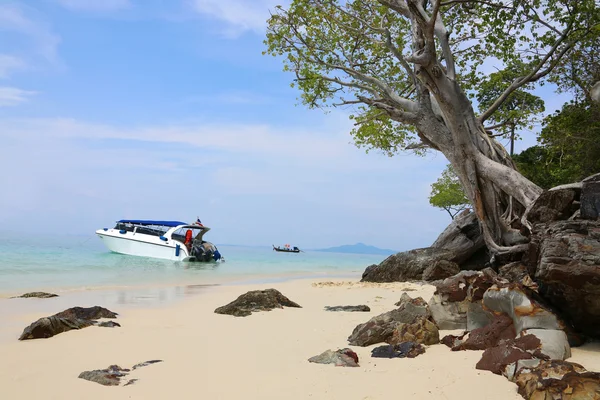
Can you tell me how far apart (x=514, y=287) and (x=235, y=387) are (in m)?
2.99

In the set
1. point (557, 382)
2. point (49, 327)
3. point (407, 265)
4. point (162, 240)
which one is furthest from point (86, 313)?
point (162, 240)

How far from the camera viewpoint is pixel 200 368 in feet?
14.6

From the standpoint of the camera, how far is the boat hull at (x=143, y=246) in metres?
29.1

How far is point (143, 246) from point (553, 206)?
89.0 ft

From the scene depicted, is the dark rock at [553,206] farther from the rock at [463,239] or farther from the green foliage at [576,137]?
the green foliage at [576,137]

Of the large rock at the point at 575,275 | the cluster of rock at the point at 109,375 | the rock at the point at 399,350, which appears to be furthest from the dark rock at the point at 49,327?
the large rock at the point at 575,275

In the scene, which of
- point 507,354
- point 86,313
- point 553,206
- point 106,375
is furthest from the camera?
point 553,206

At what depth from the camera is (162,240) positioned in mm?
29328

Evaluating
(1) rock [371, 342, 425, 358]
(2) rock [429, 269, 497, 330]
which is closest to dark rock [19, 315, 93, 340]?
(1) rock [371, 342, 425, 358]

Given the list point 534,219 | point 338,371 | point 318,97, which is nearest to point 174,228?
point 318,97

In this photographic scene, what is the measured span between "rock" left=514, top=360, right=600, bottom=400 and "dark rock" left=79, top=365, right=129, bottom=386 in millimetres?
3278

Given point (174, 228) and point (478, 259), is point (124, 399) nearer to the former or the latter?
point (478, 259)

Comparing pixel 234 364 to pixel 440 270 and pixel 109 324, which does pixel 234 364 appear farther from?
pixel 440 270

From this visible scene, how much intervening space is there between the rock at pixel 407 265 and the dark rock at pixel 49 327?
1092 centimetres
